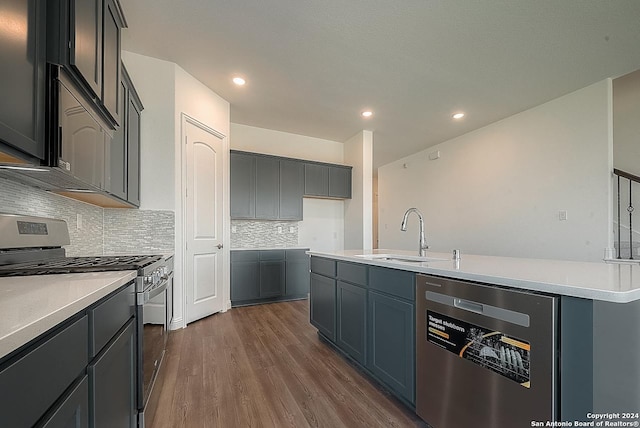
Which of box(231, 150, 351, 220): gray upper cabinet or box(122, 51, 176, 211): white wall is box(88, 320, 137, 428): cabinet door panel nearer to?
box(122, 51, 176, 211): white wall

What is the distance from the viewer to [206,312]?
3326 mm

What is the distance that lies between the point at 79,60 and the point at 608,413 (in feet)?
7.90

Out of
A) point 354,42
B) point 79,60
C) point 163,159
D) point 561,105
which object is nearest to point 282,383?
point 79,60

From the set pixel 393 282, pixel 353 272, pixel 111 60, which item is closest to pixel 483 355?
pixel 393 282

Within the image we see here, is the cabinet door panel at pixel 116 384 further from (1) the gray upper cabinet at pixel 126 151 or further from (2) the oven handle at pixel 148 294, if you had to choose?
(1) the gray upper cabinet at pixel 126 151

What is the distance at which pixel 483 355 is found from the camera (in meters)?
1.19

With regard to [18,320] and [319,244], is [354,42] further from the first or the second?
[319,244]

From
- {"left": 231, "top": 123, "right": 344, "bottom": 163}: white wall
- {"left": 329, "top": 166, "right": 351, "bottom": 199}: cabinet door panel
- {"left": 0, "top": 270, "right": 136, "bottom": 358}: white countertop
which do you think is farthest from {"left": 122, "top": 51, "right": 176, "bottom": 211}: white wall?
{"left": 329, "top": 166, "right": 351, "bottom": 199}: cabinet door panel

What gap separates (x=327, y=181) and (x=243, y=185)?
4.95 feet

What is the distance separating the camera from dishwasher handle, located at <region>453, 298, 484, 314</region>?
1.21 meters

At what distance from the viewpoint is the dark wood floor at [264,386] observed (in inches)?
61.6

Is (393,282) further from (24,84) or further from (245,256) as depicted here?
(245,256)

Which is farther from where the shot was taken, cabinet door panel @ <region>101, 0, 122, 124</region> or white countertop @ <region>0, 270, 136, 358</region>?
cabinet door panel @ <region>101, 0, 122, 124</region>

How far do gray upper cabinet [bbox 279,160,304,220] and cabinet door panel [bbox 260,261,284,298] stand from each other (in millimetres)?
777
